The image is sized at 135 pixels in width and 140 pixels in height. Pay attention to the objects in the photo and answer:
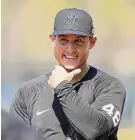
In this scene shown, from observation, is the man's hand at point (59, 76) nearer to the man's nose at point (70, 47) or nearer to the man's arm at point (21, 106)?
the man's nose at point (70, 47)

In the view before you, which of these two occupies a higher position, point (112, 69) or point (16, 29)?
point (16, 29)

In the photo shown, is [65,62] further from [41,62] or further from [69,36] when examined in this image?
[41,62]

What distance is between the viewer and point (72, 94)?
126 centimetres

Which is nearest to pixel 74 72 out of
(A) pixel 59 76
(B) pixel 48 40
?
(A) pixel 59 76

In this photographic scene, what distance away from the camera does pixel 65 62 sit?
140 centimetres

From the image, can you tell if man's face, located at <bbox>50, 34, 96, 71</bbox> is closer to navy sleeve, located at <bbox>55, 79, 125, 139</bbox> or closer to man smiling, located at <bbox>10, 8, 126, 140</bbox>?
man smiling, located at <bbox>10, 8, 126, 140</bbox>

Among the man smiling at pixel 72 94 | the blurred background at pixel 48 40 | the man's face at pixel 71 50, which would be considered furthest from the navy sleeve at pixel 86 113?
the blurred background at pixel 48 40

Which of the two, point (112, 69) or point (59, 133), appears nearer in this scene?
point (59, 133)

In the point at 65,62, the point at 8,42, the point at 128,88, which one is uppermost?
the point at 65,62

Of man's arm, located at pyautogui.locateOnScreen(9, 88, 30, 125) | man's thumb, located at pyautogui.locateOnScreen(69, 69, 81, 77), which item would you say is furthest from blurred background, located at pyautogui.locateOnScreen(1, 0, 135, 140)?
man's thumb, located at pyautogui.locateOnScreen(69, 69, 81, 77)

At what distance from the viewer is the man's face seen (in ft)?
4.56

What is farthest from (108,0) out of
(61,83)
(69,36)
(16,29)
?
(61,83)

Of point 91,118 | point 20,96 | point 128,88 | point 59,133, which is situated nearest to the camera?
point 91,118

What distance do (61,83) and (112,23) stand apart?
3.61 feet
